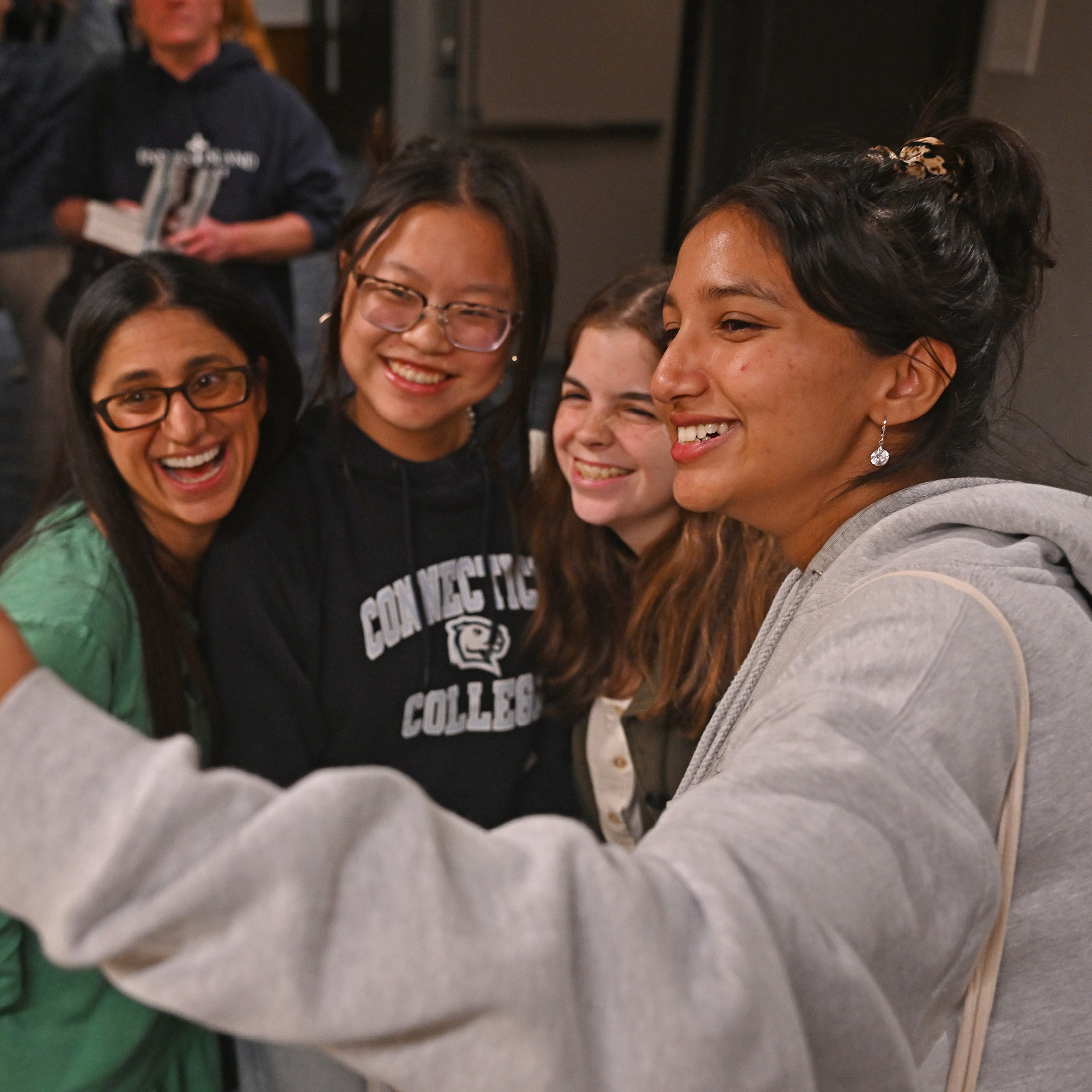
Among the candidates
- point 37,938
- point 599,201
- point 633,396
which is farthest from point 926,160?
point 599,201

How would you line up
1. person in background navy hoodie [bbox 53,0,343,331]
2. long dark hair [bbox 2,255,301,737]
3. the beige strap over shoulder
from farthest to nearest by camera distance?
person in background navy hoodie [bbox 53,0,343,331] < long dark hair [bbox 2,255,301,737] < the beige strap over shoulder

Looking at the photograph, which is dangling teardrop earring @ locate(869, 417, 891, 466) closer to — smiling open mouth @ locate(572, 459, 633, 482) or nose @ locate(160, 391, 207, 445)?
smiling open mouth @ locate(572, 459, 633, 482)

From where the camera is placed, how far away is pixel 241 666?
1542 mm

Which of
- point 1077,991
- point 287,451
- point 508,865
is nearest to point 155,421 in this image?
point 287,451

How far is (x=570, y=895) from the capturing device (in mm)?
597

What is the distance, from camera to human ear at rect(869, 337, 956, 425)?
1.05 metres

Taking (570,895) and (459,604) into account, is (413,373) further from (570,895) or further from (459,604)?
(570,895)

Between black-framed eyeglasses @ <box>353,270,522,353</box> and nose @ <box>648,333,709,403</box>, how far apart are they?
64cm

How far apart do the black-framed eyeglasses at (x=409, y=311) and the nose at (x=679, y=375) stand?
64cm

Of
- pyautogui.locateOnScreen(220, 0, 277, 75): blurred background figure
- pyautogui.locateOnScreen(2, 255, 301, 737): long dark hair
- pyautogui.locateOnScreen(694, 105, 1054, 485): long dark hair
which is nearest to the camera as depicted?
pyautogui.locateOnScreen(694, 105, 1054, 485): long dark hair

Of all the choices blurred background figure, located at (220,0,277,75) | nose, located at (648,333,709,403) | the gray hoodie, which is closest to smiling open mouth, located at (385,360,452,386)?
nose, located at (648,333,709,403)

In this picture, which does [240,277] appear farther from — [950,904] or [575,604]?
[950,904]

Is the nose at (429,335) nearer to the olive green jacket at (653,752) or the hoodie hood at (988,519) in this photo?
the olive green jacket at (653,752)

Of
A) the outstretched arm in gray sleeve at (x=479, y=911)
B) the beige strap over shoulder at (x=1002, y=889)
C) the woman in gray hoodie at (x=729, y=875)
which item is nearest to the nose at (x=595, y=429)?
the woman in gray hoodie at (x=729, y=875)
